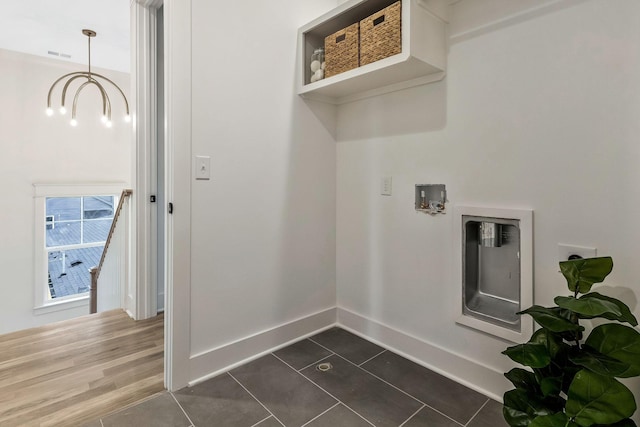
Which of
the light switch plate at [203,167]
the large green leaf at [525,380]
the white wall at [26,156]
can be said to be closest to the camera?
the large green leaf at [525,380]

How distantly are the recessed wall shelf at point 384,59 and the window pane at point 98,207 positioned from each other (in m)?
4.42

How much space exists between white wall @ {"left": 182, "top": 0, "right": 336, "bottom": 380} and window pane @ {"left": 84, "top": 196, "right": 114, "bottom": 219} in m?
4.26

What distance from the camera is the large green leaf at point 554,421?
994 mm

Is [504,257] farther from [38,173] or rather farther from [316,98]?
[38,173]

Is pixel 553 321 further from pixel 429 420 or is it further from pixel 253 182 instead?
pixel 253 182

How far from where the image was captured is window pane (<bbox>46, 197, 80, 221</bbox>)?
4582 millimetres

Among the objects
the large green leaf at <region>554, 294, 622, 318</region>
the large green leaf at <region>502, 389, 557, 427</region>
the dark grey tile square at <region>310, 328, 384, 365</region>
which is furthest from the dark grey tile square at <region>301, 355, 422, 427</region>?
the large green leaf at <region>554, 294, 622, 318</region>

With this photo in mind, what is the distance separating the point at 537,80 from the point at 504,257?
33.9 inches

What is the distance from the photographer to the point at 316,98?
2.28 m

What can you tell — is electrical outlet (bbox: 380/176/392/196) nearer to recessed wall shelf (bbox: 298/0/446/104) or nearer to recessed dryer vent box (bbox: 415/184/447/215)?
recessed dryer vent box (bbox: 415/184/447/215)

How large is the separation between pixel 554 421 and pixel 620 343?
1.09 feet

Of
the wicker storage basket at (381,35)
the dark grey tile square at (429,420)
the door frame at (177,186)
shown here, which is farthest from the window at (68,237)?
the dark grey tile square at (429,420)

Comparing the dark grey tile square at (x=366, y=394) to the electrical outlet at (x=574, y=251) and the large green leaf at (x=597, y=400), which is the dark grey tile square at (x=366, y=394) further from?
the electrical outlet at (x=574, y=251)

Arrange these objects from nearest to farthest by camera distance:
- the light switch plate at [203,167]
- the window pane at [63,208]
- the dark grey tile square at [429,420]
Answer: the dark grey tile square at [429,420]
the light switch plate at [203,167]
the window pane at [63,208]
